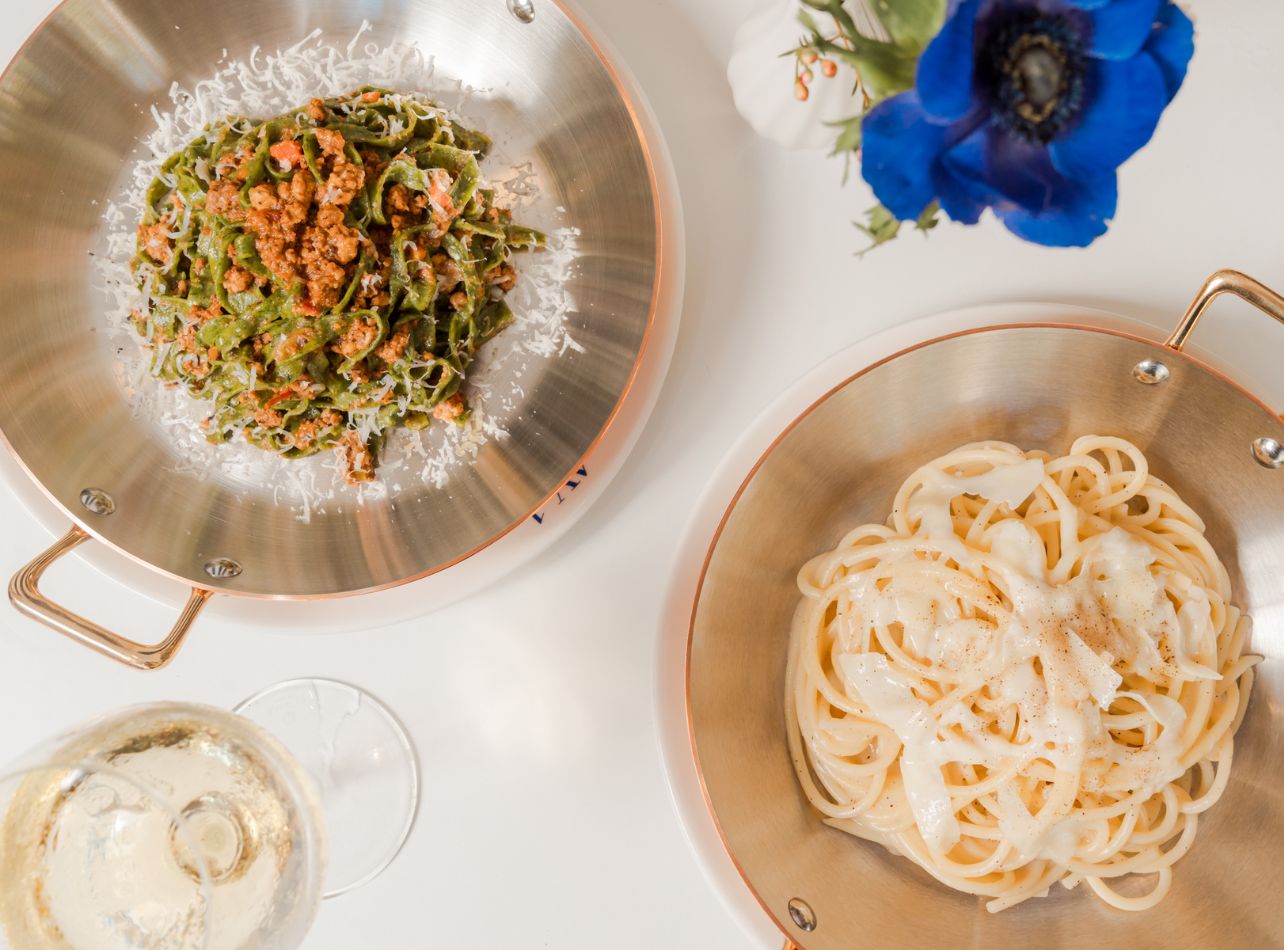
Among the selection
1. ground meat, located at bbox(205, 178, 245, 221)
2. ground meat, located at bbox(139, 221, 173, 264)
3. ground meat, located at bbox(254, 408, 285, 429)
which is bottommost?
ground meat, located at bbox(254, 408, 285, 429)

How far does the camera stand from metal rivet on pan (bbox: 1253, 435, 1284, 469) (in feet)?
4.62

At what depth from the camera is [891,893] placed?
153 centimetres

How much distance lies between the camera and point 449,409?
1.52 meters

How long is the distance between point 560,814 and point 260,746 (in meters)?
0.54

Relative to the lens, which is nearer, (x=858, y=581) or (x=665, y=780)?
(x=858, y=581)

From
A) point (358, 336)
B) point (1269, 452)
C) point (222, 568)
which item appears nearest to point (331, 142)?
point (358, 336)

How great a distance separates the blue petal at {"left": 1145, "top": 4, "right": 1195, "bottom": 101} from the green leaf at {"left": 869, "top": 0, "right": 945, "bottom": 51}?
168 millimetres

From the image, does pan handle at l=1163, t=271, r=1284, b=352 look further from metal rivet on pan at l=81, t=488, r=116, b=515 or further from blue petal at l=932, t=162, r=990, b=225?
metal rivet on pan at l=81, t=488, r=116, b=515

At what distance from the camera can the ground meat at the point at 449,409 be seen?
152 cm

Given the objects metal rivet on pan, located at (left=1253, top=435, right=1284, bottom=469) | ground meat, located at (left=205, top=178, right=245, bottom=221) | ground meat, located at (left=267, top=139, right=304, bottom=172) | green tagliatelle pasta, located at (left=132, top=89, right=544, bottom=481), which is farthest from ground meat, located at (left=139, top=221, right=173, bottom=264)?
metal rivet on pan, located at (left=1253, top=435, right=1284, bottom=469)

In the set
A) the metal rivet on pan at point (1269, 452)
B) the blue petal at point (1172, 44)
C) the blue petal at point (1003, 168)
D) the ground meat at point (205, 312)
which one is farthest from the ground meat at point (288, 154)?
the metal rivet on pan at point (1269, 452)

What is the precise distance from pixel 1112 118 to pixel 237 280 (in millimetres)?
1242

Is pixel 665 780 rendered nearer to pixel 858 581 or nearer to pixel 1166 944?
pixel 858 581

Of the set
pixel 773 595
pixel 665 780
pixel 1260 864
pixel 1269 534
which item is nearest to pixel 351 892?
pixel 665 780
